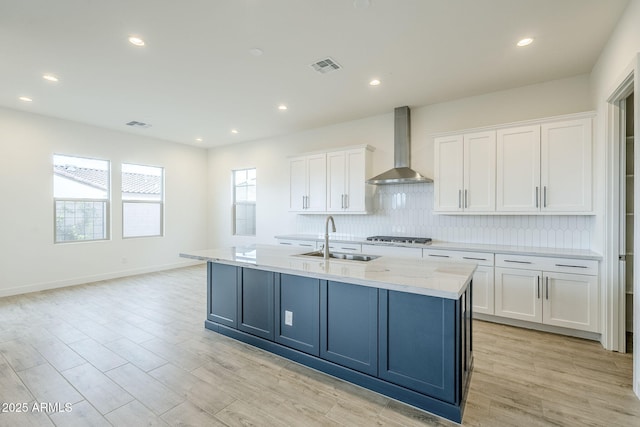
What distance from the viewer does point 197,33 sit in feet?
8.92

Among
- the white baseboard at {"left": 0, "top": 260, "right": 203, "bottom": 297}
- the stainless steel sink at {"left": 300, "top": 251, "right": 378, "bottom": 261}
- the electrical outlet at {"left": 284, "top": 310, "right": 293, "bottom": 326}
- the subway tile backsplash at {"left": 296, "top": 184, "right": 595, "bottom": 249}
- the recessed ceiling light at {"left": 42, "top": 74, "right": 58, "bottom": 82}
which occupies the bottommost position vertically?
the white baseboard at {"left": 0, "top": 260, "right": 203, "bottom": 297}

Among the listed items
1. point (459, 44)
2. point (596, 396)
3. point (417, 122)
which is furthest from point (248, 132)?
point (596, 396)

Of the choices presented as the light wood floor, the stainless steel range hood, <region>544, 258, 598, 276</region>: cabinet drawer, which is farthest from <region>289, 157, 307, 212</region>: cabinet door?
<region>544, 258, 598, 276</region>: cabinet drawer

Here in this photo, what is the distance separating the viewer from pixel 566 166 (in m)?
3.34

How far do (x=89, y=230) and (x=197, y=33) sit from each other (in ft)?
15.9

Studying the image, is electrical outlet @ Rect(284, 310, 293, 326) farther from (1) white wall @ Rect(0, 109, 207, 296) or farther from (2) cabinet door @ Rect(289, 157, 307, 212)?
(1) white wall @ Rect(0, 109, 207, 296)

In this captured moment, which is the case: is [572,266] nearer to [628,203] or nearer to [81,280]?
[628,203]

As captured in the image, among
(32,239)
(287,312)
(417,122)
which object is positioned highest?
(417,122)

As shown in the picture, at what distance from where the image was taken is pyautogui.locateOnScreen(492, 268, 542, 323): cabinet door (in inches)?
130

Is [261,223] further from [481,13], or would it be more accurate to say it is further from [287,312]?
[481,13]

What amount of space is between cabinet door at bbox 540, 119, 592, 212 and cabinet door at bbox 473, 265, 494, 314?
3.32 feet

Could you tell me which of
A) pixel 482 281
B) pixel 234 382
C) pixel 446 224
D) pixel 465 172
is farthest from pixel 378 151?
pixel 234 382

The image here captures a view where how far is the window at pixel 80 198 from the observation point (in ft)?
17.3

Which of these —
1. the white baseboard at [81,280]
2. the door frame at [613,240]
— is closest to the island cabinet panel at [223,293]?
the door frame at [613,240]
